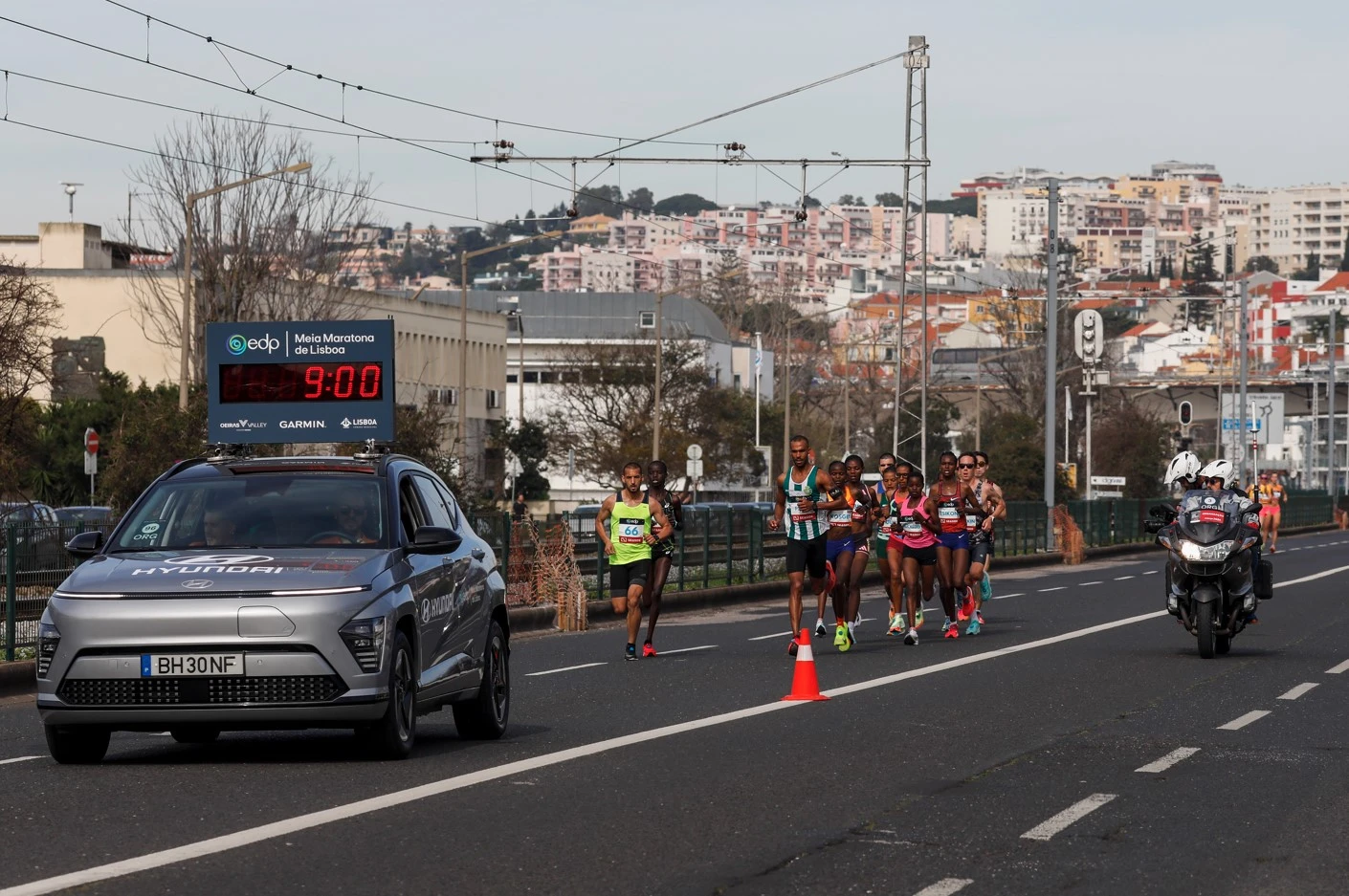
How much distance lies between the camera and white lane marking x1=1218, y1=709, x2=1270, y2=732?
44.1 ft

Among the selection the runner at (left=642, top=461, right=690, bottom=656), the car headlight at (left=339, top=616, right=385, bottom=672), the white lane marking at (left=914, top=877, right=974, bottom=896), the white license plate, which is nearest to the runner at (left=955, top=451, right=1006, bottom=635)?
the runner at (left=642, top=461, right=690, bottom=656)

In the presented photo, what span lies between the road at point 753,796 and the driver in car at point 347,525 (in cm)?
114

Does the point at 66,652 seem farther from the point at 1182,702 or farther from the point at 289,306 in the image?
the point at 289,306

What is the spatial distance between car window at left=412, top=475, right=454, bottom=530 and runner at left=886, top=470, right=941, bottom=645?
9.30 metres

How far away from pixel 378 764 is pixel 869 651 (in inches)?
381

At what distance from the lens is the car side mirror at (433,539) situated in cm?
1141

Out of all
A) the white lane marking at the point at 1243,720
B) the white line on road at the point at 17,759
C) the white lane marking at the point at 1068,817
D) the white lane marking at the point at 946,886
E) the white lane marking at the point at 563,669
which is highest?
the white lane marking at the point at 946,886

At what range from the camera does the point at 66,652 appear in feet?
35.1

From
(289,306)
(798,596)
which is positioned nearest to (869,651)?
(798,596)

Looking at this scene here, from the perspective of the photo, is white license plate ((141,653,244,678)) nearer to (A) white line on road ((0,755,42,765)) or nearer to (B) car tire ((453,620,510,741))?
(A) white line on road ((0,755,42,765))

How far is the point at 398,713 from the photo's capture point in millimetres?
11172

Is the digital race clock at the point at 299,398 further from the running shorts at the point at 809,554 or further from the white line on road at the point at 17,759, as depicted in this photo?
the white line on road at the point at 17,759

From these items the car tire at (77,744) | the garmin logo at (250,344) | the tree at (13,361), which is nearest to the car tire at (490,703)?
the car tire at (77,744)

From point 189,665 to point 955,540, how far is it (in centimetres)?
1251
